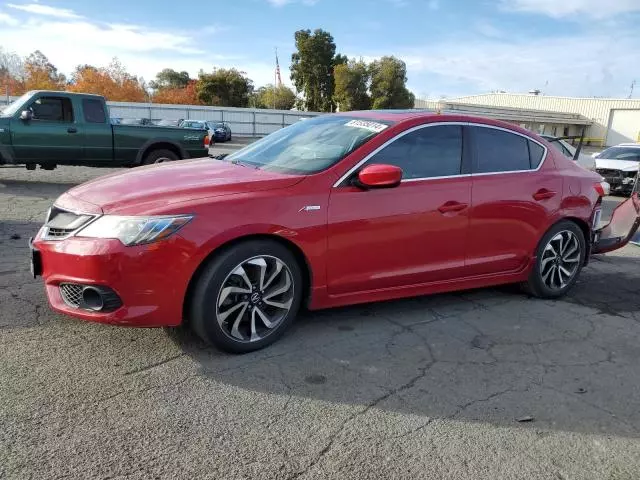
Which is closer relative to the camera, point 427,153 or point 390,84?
point 427,153

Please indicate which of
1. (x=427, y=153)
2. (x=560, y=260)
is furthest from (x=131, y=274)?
(x=560, y=260)

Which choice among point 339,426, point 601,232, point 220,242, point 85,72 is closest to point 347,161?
point 220,242

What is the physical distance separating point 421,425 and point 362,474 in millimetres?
562

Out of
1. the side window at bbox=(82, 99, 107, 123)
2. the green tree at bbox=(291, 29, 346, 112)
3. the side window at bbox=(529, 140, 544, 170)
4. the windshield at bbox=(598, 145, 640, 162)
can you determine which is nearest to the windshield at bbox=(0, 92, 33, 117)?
the side window at bbox=(82, 99, 107, 123)

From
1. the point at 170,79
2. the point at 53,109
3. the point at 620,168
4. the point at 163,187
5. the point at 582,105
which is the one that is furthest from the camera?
the point at 170,79

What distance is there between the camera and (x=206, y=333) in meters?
3.49

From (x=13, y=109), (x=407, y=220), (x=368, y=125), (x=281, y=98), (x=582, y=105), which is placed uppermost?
(x=281, y=98)

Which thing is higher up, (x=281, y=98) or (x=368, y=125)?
(x=281, y=98)

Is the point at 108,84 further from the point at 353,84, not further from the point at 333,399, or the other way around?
the point at 333,399

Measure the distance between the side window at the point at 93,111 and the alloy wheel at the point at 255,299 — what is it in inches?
365

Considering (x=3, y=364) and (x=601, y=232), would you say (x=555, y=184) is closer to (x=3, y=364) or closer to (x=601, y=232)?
(x=601, y=232)

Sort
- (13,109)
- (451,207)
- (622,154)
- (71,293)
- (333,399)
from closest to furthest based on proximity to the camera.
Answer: (333,399) → (71,293) → (451,207) → (13,109) → (622,154)

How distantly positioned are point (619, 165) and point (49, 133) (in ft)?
48.6

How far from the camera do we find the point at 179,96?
6688 cm
